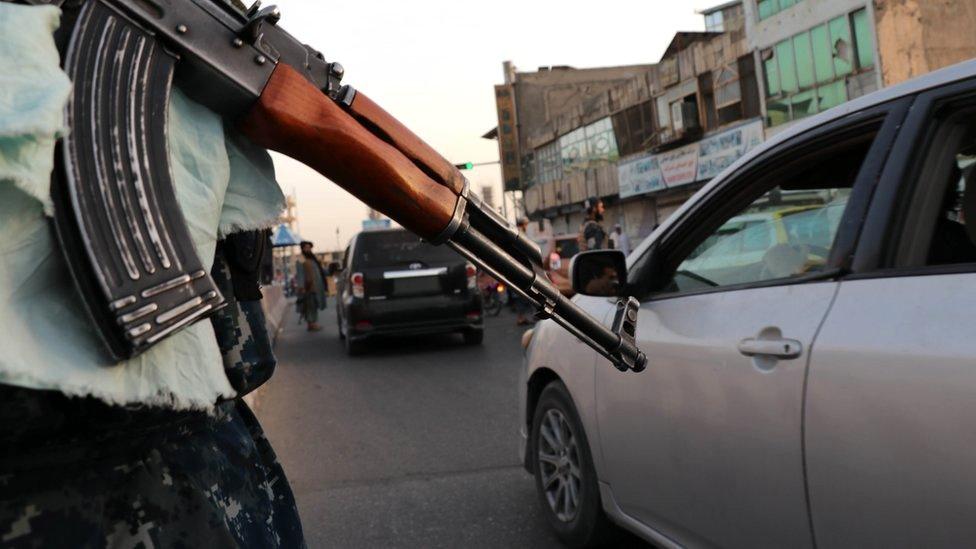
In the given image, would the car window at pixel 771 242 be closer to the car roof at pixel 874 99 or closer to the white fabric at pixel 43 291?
the car roof at pixel 874 99

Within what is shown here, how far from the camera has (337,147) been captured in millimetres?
1342

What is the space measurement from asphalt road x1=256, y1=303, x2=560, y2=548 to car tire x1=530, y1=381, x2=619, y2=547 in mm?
180

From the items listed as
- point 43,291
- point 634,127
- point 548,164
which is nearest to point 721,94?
point 634,127

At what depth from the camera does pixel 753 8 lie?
1049 inches

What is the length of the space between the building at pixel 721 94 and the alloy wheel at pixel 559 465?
69.5ft

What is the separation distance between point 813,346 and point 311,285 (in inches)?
565

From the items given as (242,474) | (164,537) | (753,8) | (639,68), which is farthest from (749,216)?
(639,68)

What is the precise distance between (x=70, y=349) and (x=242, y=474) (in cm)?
45

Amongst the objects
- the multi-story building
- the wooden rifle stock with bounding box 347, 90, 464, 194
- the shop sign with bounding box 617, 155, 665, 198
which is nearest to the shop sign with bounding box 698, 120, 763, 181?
the multi-story building

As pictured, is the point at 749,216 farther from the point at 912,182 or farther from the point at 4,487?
the point at 4,487

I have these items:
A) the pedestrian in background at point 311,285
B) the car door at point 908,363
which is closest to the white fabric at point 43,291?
the car door at point 908,363

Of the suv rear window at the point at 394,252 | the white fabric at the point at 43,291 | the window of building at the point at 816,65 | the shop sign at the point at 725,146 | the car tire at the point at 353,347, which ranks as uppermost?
the window of building at the point at 816,65

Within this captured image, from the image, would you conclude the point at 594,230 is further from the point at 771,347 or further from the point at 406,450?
the point at 771,347

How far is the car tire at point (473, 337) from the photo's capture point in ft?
36.8
